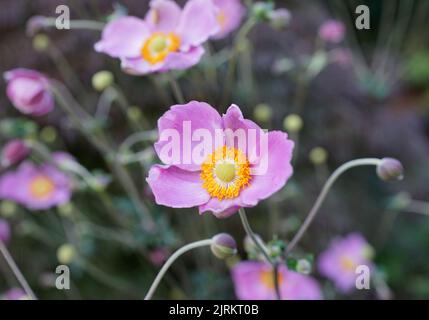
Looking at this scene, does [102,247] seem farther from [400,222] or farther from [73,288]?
[400,222]

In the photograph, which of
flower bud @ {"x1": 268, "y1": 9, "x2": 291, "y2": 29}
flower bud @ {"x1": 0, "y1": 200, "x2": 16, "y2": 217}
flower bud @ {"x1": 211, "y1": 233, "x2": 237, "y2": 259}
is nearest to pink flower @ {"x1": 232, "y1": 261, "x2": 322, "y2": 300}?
flower bud @ {"x1": 211, "y1": 233, "x2": 237, "y2": 259}

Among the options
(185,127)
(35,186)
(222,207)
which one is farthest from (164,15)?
(35,186)

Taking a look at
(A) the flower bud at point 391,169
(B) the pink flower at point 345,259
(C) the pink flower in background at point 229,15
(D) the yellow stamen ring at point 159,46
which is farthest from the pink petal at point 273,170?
(B) the pink flower at point 345,259

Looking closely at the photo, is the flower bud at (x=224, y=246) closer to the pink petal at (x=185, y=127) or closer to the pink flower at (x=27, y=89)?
the pink petal at (x=185, y=127)

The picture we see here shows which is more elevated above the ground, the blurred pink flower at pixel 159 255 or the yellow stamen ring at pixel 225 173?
the yellow stamen ring at pixel 225 173

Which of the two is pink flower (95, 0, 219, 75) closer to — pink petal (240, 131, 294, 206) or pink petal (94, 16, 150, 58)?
pink petal (94, 16, 150, 58)

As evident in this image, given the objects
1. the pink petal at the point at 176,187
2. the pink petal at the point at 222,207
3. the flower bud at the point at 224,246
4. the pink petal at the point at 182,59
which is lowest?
the flower bud at the point at 224,246

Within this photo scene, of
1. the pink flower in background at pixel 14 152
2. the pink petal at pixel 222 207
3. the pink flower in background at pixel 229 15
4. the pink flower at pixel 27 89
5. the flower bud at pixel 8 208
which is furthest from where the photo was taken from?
the flower bud at pixel 8 208
